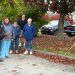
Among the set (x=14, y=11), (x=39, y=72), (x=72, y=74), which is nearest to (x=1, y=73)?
(x=39, y=72)

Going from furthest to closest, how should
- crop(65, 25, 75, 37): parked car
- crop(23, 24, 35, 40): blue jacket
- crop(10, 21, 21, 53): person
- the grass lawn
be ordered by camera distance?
crop(65, 25, 75, 37): parked car, the grass lawn, crop(10, 21, 21, 53): person, crop(23, 24, 35, 40): blue jacket

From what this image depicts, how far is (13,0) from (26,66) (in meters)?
11.7

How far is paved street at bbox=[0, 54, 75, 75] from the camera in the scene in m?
12.5

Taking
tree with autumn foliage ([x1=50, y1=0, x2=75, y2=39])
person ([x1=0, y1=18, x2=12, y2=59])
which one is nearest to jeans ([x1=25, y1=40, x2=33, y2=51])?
person ([x1=0, y1=18, x2=12, y2=59])

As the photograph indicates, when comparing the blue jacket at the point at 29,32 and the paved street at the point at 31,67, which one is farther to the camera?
the blue jacket at the point at 29,32

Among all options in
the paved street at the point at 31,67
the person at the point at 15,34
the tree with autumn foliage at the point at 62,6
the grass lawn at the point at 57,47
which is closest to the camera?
the paved street at the point at 31,67

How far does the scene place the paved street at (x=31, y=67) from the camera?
12492 millimetres

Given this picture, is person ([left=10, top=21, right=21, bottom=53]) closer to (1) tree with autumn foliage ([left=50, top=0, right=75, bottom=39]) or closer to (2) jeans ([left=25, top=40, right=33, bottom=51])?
(2) jeans ([left=25, top=40, right=33, bottom=51])

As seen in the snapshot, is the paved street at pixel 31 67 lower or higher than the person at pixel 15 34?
lower

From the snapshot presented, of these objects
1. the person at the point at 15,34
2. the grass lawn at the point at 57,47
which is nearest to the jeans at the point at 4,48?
the person at the point at 15,34

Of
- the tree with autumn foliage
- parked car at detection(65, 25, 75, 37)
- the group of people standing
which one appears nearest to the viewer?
the group of people standing

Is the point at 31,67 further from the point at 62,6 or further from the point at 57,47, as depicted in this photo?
the point at 62,6

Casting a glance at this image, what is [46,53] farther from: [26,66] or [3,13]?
[3,13]

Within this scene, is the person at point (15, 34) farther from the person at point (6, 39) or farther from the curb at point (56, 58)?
the person at point (6, 39)
